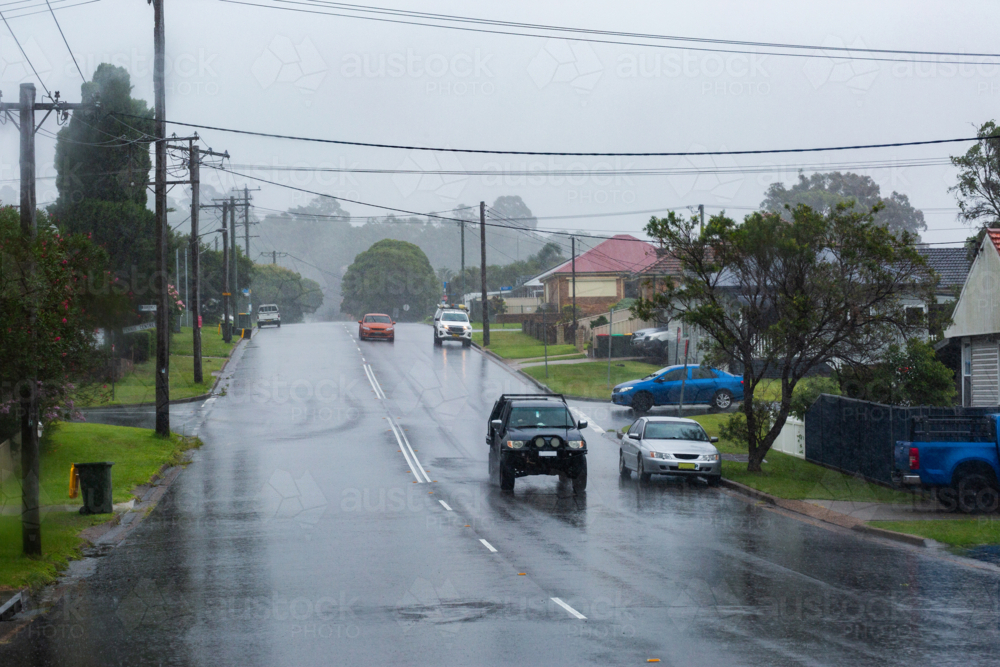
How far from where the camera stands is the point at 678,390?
3434 cm

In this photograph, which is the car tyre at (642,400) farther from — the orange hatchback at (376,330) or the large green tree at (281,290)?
the large green tree at (281,290)

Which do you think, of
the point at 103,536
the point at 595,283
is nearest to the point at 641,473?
the point at 103,536

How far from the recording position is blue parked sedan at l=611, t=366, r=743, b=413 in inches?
1346

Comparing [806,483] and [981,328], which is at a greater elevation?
[981,328]

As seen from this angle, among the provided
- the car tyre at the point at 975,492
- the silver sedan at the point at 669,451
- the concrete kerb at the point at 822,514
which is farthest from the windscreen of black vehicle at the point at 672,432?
the car tyre at the point at 975,492

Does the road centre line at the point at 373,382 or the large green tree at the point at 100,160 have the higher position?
the large green tree at the point at 100,160

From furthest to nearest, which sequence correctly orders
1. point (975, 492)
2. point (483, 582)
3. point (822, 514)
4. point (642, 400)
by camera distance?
point (642, 400)
point (822, 514)
point (975, 492)
point (483, 582)

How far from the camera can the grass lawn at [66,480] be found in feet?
42.7

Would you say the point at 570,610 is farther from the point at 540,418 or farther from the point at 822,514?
the point at 540,418

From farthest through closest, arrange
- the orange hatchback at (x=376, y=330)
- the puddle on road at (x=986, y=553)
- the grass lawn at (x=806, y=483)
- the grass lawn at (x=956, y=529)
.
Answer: the orange hatchback at (x=376, y=330) < the grass lawn at (x=806, y=483) < the grass lawn at (x=956, y=529) < the puddle on road at (x=986, y=553)

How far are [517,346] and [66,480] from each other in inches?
1438

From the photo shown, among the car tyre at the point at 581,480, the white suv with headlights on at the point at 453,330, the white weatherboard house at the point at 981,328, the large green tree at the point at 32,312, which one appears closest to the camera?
the large green tree at the point at 32,312

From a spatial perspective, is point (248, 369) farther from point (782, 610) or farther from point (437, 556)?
point (782, 610)

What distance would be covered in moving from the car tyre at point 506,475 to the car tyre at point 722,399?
15.8 meters
